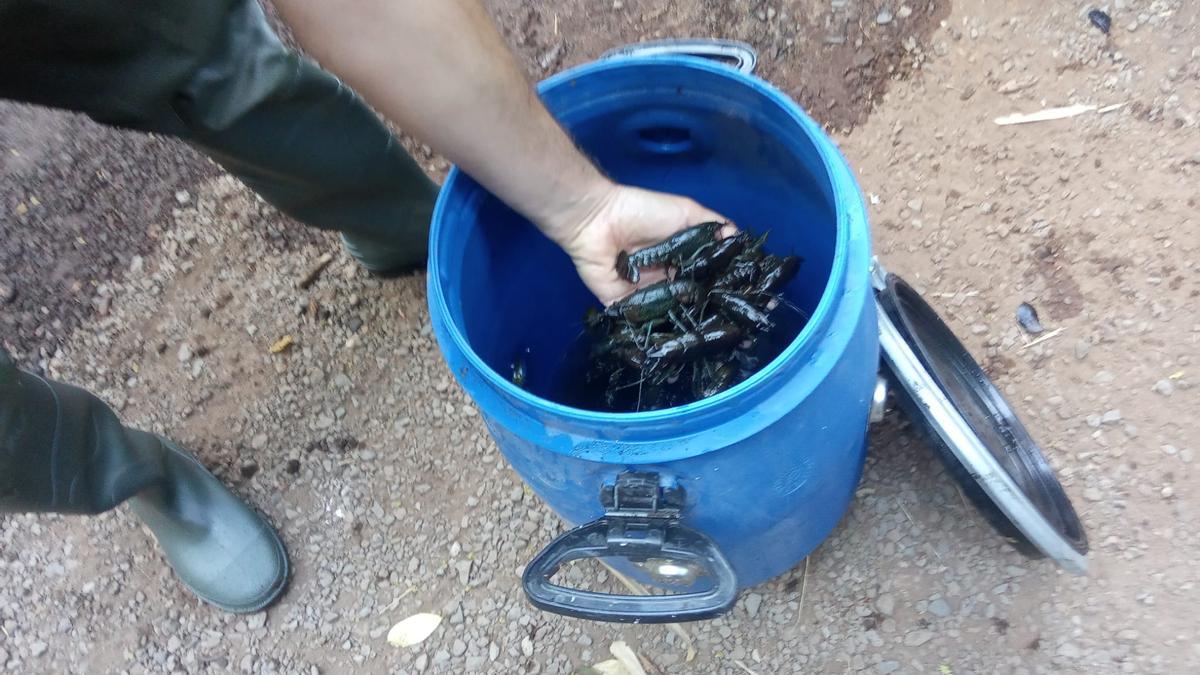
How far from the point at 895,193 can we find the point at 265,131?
1.64 meters

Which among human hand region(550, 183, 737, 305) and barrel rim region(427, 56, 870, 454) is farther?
human hand region(550, 183, 737, 305)

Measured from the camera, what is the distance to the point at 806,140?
1561 mm

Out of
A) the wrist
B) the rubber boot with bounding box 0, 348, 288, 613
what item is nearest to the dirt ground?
the rubber boot with bounding box 0, 348, 288, 613

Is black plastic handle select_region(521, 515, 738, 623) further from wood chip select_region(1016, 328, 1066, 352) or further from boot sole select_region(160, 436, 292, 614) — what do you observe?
wood chip select_region(1016, 328, 1066, 352)

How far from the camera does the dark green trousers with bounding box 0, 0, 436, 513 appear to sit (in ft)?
5.10

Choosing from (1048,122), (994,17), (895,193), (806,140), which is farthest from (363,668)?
(994,17)

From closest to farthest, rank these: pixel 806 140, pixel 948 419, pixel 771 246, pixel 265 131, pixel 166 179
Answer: pixel 806 140, pixel 948 419, pixel 265 131, pixel 771 246, pixel 166 179

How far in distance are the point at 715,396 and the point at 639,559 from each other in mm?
338

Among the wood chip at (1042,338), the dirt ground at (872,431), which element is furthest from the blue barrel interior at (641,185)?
the wood chip at (1042,338)

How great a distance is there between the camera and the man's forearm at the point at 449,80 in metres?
1.36

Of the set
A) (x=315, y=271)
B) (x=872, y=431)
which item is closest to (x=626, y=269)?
(x=872, y=431)

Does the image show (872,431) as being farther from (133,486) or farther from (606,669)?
(133,486)

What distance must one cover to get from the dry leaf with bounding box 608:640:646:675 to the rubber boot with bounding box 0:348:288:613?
88cm

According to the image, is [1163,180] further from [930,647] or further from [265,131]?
[265,131]
